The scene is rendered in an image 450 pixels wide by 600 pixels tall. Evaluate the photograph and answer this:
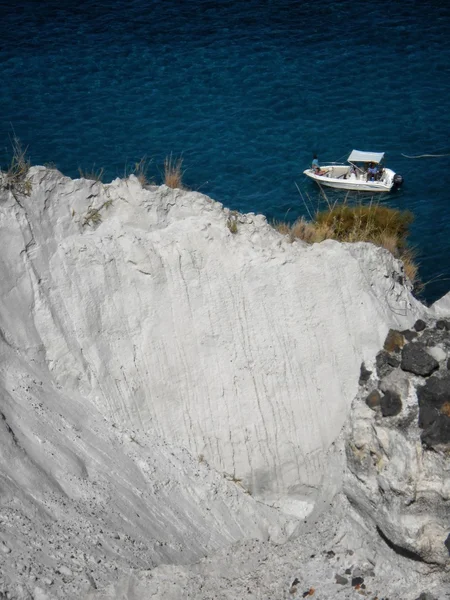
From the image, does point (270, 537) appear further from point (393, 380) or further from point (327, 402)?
point (393, 380)

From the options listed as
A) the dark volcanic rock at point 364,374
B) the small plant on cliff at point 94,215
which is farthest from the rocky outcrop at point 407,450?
the small plant on cliff at point 94,215

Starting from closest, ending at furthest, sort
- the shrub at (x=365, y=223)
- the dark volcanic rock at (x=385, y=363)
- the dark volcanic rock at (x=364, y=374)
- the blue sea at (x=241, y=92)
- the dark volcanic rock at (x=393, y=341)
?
1. the dark volcanic rock at (x=385, y=363)
2. the dark volcanic rock at (x=393, y=341)
3. the dark volcanic rock at (x=364, y=374)
4. the shrub at (x=365, y=223)
5. the blue sea at (x=241, y=92)

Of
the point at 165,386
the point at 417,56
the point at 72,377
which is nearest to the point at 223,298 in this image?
the point at 165,386

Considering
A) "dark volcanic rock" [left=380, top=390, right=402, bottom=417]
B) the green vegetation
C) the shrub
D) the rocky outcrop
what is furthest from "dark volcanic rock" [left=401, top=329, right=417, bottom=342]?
the shrub

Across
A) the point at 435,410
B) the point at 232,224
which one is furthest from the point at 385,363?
the point at 232,224

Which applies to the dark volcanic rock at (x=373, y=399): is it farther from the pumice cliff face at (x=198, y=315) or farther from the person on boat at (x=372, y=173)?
the person on boat at (x=372, y=173)

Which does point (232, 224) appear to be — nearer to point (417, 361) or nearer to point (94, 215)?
point (94, 215)
